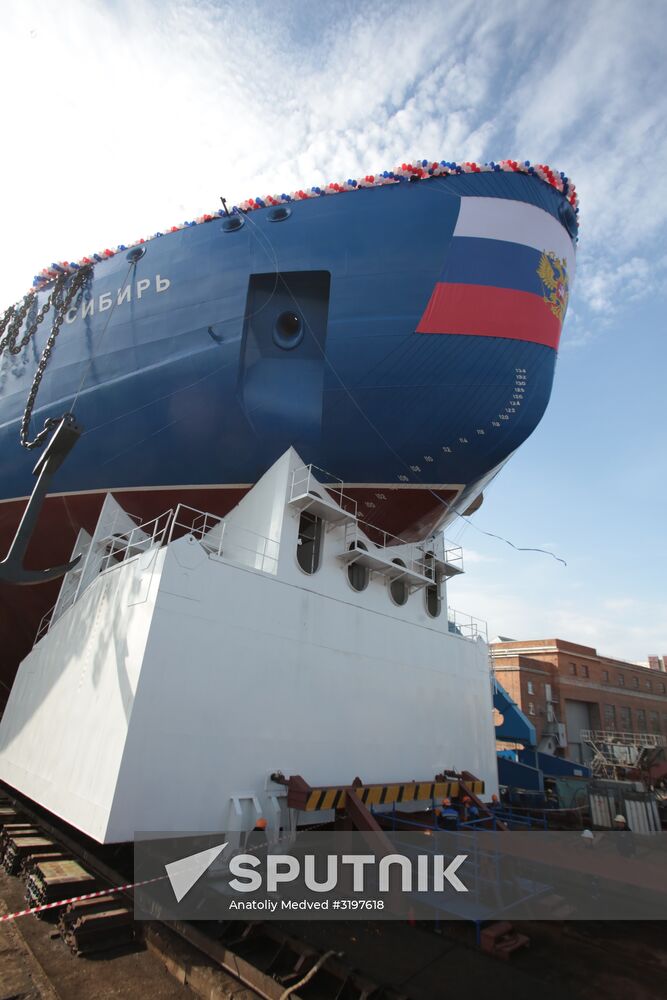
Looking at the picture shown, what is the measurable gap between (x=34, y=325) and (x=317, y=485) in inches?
387

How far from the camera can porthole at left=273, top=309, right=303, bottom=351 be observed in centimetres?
1201

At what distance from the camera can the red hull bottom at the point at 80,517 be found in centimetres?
1273

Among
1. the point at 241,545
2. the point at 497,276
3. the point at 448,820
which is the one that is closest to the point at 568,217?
the point at 497,276

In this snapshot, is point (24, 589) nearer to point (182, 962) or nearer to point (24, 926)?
point (24, 926)

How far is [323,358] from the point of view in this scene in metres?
11.8

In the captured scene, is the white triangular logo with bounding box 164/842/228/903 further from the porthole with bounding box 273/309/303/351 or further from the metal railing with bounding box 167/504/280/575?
the porthole with bounding box 273/309/303/351

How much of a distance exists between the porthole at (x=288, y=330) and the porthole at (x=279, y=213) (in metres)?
2.03

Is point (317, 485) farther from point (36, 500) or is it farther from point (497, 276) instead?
point (497, 276)

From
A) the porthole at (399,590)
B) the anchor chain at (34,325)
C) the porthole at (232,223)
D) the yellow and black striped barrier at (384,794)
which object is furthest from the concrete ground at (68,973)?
the porthole at (232,223)

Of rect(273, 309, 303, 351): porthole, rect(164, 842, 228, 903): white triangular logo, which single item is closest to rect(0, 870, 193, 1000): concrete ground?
rect(164, 842, 228, 903): white triangular logo

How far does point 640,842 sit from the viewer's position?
11.3m

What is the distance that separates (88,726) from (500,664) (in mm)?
32516

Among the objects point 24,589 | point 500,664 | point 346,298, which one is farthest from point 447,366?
point 500,664

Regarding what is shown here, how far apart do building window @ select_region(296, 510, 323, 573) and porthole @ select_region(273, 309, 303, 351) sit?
12.6 ft
